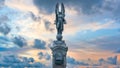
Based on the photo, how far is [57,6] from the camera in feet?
113

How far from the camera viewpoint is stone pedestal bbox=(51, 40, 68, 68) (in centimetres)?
3294

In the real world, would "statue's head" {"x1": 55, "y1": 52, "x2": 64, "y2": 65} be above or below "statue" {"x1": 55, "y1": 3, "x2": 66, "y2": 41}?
below

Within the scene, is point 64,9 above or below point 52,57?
above

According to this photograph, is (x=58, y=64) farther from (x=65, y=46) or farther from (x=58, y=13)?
(x=58, y=13)

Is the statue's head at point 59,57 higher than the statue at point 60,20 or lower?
lower

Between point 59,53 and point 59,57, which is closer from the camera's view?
point 59,57

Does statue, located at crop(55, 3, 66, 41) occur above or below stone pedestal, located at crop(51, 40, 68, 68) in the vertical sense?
above

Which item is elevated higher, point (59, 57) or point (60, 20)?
point (60, 20)

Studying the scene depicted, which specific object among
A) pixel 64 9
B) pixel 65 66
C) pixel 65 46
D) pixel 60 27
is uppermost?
pixel 64 9

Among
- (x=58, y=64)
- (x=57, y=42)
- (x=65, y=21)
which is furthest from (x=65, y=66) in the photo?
(x=65, y=21)

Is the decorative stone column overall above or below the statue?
below

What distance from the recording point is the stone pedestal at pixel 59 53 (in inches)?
1297

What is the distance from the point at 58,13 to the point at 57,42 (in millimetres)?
3473

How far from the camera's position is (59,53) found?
108 ft
